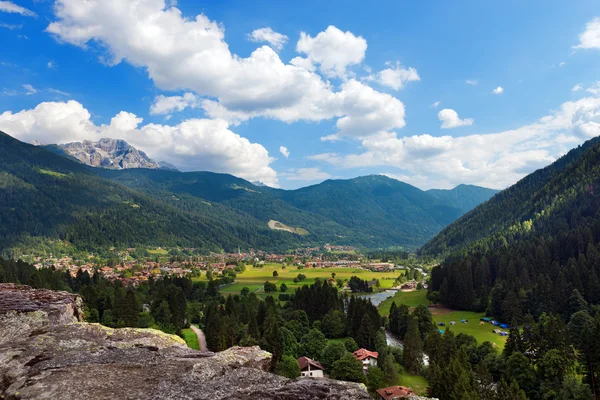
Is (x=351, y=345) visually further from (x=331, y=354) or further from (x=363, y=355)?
(x=331, y=354)

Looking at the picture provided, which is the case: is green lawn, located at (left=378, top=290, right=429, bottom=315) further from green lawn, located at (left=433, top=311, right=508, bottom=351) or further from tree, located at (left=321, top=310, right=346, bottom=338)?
tree, located at (left=321, top=310, right=346, bottom=338)

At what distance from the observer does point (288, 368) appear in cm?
6119

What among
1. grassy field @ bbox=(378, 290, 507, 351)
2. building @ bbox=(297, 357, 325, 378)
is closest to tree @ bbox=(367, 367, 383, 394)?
building @ bbox=(297, 357, 325, 378)

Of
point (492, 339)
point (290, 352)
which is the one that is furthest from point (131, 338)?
point (492, 339)

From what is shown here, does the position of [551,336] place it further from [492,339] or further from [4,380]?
[4,380]

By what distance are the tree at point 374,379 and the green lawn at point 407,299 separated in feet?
172

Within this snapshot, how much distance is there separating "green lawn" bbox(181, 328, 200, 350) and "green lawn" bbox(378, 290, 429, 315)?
186ft

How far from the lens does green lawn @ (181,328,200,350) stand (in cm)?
7269

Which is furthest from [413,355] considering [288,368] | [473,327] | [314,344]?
[473,327]

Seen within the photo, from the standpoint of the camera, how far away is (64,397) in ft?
36.9

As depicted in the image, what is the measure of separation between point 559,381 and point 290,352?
143 feet

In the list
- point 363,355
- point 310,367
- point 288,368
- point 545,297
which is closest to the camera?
point 288,368

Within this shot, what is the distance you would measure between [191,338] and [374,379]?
39926 mm

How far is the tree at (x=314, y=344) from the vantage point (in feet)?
245
